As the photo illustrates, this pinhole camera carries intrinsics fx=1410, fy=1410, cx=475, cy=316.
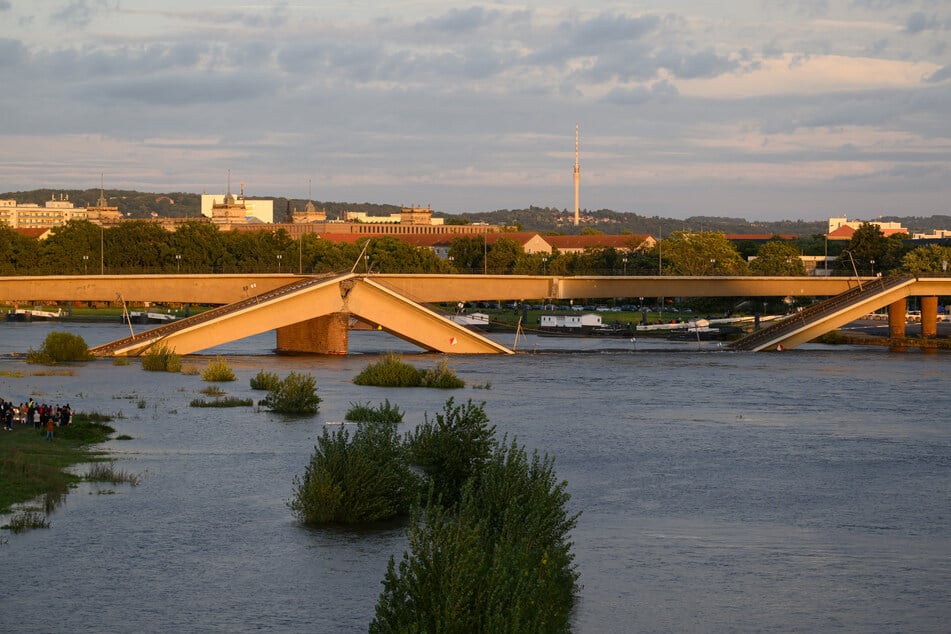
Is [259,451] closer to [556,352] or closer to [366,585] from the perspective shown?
[366,585]

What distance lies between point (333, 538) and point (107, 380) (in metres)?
34.9

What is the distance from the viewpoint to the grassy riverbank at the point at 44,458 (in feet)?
108

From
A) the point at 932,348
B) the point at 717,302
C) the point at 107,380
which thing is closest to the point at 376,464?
the point at 107,380

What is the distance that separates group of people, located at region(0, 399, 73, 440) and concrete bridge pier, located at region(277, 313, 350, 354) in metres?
38.1

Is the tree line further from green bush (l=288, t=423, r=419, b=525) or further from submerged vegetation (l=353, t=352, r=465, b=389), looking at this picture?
green bush (l=288, t=423, r=419, b=525)

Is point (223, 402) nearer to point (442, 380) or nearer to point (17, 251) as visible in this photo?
point (442, 380)

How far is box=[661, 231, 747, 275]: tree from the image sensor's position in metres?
162

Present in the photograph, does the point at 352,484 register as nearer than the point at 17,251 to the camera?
Yes

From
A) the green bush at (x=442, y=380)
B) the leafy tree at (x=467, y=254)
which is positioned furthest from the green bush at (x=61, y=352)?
the leafy tree at (x=467, y=254)

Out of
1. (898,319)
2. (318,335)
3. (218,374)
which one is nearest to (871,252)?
(898,319)

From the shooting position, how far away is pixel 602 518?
A: 33.5 m

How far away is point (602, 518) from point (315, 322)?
2142 inches

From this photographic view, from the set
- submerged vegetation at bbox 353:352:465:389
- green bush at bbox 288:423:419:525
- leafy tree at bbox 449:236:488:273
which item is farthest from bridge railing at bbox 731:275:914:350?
leafy tree at bbox 449:236:488:273

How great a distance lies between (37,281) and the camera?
8300 centimetres
